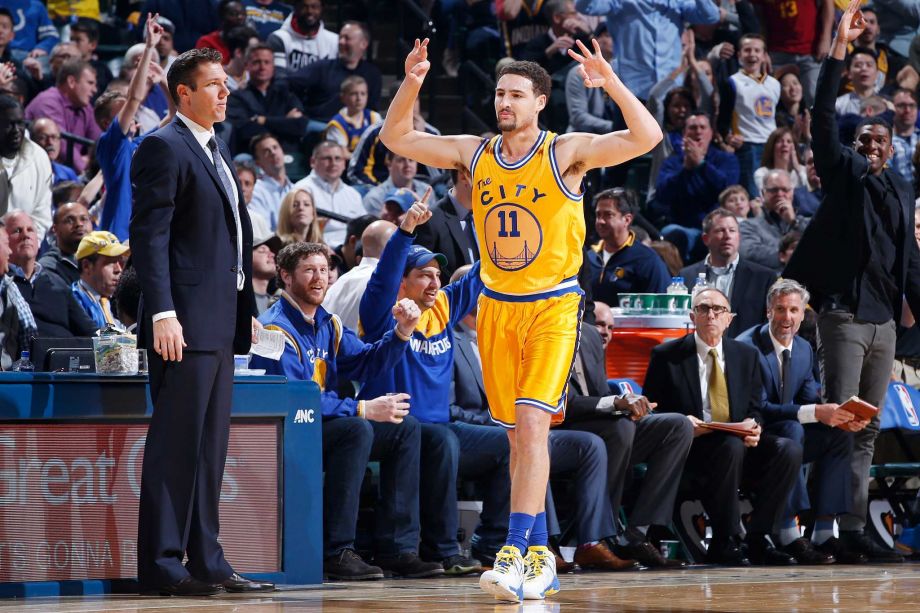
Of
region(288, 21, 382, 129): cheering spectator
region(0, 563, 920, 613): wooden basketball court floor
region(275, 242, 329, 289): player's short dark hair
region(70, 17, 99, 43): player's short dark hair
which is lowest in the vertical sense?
region(0, 563, 920, 613): wooden basketball court floor

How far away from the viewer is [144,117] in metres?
11.8

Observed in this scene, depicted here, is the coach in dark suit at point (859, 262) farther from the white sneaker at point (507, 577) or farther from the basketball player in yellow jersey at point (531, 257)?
the white sneaker at point (507, 577)

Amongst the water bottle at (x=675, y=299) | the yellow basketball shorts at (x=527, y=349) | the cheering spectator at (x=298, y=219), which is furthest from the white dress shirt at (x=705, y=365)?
the cheering spectator at (x=298, y=219)

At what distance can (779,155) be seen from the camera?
42.4 feet

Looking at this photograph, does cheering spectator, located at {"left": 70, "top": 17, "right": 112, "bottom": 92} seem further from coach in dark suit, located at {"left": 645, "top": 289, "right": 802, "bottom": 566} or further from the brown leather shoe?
the brown leather shoe

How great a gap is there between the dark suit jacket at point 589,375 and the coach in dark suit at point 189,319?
8.70 feet

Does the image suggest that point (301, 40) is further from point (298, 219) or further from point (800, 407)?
point (800, 407)

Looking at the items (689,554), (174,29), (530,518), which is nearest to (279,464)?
(530,518)

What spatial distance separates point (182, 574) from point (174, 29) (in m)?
8.77

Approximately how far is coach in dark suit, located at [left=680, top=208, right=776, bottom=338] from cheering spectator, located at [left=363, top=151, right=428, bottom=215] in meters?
2.64

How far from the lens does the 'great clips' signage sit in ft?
18.9

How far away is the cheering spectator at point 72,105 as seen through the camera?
11555 mm

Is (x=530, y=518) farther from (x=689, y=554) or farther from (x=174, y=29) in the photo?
(x=174, y=29)

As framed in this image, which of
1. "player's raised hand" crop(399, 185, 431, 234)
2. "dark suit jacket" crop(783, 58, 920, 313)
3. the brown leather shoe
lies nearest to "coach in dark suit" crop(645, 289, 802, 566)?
"dark suit jacket" crop(783, 58, 920, 313)
